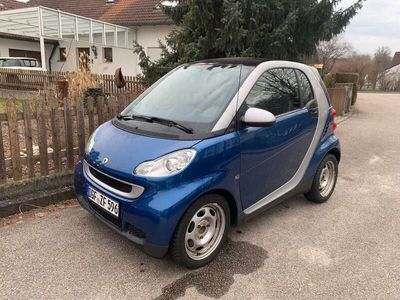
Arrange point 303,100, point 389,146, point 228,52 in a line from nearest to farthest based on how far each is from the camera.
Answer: point 303,100 < point 228,52 < point 389,146

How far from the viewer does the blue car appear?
8.51 ft

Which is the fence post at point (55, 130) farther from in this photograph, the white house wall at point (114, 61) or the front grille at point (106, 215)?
the white house wall at point (114, 61)

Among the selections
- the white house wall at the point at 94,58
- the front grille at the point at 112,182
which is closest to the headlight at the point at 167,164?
the front grille at the point at 112,182

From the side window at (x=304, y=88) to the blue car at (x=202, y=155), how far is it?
1 centimetres

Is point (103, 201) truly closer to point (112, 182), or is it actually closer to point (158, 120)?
point (112, 182)

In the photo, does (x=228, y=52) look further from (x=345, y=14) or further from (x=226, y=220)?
(x=226, y=220)

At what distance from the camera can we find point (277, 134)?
3328 mm

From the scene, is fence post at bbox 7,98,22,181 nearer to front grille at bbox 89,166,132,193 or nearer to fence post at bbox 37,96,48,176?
fence post at bbox 37,96,48,176

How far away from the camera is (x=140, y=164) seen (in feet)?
8.62

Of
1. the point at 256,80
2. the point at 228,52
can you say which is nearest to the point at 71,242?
the point at 256,80

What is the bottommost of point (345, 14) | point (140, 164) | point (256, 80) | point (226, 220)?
point (226, 220)

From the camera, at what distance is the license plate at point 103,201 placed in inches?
107

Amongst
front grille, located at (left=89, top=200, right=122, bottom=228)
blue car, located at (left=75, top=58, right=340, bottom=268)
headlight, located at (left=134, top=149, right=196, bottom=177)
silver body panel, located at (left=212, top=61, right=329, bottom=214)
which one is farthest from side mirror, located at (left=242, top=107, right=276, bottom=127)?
front grille, located at (left=89, top=200, right=122, bottom=228)

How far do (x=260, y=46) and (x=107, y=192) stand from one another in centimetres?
473
